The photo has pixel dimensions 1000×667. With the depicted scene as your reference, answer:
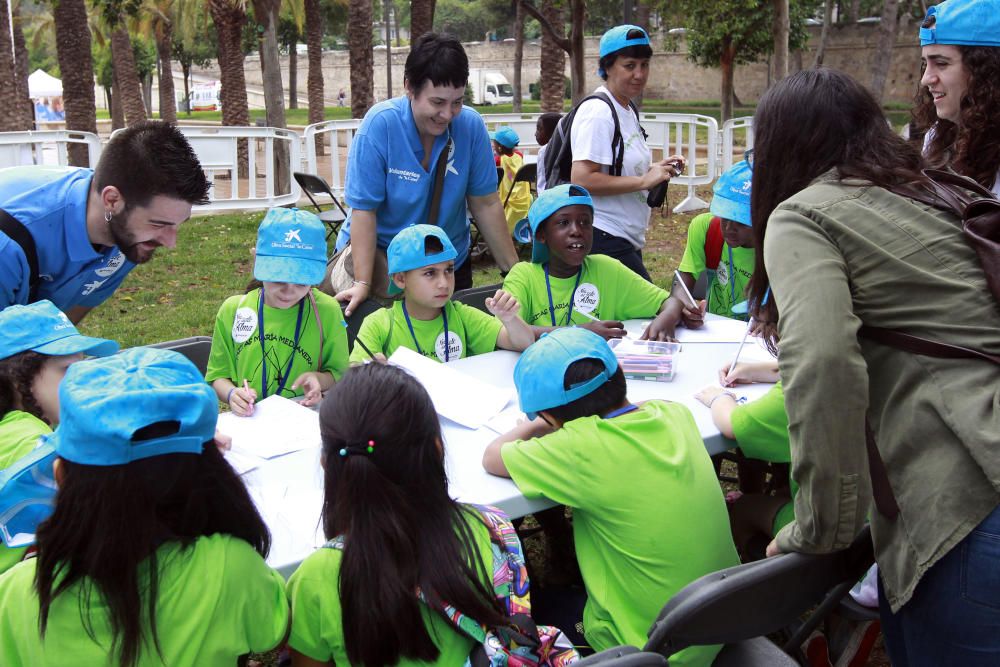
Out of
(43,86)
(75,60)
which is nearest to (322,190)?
(75,60)

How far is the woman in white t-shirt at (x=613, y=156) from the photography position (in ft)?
13.2

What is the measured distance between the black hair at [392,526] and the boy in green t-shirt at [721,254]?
192cm

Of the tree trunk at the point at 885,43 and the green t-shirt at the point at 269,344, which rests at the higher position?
the tree trunk at the point at 885,43

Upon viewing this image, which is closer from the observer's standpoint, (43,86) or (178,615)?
(178,615)

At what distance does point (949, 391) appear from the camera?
1.53 metres

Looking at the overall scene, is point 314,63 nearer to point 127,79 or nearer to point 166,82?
point 166,82

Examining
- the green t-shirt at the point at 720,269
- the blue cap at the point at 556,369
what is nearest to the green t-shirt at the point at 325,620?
the blue cap at the point at 556,369

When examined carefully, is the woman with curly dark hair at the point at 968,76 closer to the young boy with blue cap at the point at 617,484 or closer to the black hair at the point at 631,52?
the young boy with blue cap at the point at 617,484

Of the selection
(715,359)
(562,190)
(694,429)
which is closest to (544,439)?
(694,429)

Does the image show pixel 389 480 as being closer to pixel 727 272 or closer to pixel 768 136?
pixel 768 136

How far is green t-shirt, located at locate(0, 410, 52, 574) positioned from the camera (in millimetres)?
2057

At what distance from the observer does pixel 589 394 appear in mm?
2195

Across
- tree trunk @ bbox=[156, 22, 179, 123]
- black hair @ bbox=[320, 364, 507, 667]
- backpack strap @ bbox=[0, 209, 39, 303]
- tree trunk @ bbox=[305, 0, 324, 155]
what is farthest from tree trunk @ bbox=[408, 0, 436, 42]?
black hair @ bbox=[320, 364, 507, 667]

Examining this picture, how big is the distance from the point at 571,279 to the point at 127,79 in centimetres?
1557
